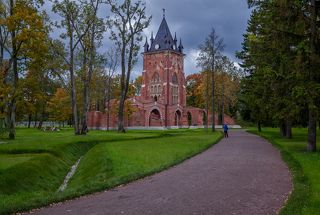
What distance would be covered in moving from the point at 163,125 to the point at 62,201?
72137 mm

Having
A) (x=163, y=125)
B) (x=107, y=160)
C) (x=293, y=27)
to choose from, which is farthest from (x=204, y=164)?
(x=163, y=125)

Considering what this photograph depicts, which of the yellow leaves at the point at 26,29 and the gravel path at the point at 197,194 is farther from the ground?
the yellow leaves at the point at 26,29

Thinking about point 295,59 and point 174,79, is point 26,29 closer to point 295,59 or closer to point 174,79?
point 295,59

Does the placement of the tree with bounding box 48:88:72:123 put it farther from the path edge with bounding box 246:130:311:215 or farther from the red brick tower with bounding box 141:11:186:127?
the path edge with bounding box 246:130:311:215

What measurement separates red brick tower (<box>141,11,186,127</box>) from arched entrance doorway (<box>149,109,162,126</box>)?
256 centimetres

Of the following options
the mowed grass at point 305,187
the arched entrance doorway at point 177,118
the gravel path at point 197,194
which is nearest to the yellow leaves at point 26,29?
the gravel path at point 197,194

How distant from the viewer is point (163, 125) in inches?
3219

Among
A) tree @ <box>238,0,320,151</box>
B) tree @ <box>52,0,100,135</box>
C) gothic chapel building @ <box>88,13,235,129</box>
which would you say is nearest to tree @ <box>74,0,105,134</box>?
tree @ <box>52,0,100,135</box>

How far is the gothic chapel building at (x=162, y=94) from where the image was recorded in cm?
8212

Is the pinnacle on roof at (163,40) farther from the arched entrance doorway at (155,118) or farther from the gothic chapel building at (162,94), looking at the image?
the arched entrance doorway at (155,118)

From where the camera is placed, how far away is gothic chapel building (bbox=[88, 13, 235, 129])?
3233 inches

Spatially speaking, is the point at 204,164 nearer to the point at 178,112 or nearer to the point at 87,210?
the point at 87,210

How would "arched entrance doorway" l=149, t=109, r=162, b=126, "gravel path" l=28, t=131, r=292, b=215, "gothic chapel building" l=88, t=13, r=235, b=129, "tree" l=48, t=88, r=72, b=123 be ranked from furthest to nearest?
"arched entrance doorway" l=149, t=109, r=162, b=126 → "gothic chapel building" l=88, t=13, r=235, b=129 → "tree" l=48, t=88, r=72, b=123 → "gravel path" l=28, t=131, r=292, b=215

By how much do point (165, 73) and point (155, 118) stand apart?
10.2 metres
